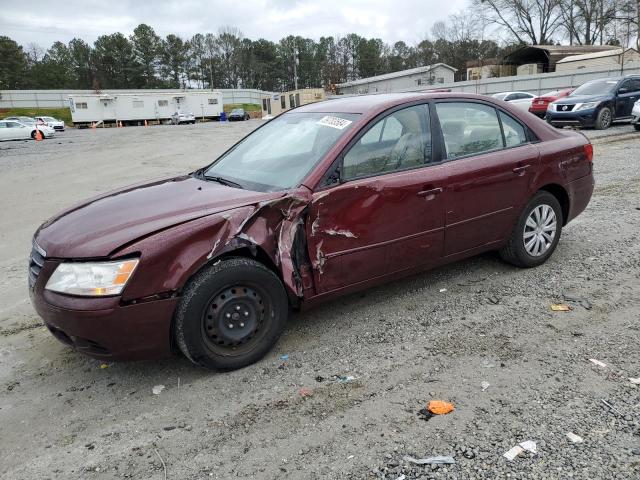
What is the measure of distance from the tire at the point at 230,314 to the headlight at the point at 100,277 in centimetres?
36

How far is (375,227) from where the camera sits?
12.0ft

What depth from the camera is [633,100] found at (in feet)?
54.3

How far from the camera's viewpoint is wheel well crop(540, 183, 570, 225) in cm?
482

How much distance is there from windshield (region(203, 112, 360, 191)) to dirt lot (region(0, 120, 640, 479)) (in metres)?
1.20

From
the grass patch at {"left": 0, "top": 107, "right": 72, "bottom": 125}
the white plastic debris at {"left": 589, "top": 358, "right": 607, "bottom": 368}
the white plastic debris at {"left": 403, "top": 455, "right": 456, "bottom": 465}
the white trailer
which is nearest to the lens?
the white plastic debris at {"left": 403, "top": 455, "right": 456, "bottom": 465}

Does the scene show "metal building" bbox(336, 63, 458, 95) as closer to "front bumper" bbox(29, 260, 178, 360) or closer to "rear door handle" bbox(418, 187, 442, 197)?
"rear door handle" bbox(418, 187, 442, 197)

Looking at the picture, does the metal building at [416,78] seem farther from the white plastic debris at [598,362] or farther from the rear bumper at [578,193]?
the white plastic debris at [598,362]

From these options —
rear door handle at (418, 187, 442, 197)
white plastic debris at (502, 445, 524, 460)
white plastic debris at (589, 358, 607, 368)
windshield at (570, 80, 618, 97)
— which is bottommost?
white plastic debris at (502, 445, 524, 460)

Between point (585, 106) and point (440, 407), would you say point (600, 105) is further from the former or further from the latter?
point (440, 407)

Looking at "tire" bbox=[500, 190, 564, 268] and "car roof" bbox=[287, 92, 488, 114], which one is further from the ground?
"car roof" bbox=[287, 92, 488, 114]

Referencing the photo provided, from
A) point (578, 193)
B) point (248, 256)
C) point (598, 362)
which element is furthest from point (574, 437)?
point (578, 193)

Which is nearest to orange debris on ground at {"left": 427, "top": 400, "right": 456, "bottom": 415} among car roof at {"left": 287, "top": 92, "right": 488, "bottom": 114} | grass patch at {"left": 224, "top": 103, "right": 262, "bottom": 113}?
car roof at {"left": 287, "top": 92, "right": 488, "bottom": 114}

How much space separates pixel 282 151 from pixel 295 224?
0.92 metres

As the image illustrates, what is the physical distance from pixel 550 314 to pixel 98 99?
57115 mm
